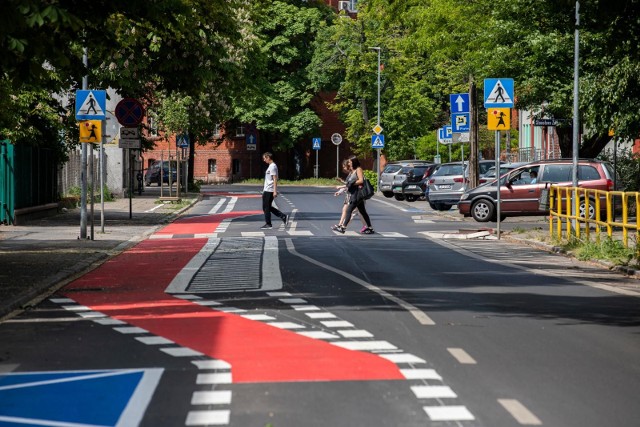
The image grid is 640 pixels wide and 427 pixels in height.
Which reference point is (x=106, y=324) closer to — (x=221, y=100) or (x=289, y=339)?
(x=289, y=339)

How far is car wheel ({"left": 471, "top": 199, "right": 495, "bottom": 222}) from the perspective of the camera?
1458 inches

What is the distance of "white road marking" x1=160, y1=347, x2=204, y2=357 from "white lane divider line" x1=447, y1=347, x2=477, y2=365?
6.60 feet

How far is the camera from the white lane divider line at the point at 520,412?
7.59 m

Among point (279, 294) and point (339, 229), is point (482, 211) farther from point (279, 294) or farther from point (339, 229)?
point (279, 294)

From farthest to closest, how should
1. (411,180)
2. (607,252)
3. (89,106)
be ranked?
(411,180)
(89,106)
(607,252)

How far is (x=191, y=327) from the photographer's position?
12.6 meters

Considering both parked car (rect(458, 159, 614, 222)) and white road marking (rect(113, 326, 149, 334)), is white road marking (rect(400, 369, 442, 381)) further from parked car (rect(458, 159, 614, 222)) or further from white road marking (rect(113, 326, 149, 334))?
parked car (rect(458, 159, 614, 222))

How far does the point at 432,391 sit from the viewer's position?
28.4 feet

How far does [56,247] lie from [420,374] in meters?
16.6

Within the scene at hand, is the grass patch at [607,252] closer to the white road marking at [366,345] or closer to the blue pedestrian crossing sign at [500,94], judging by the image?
the blue pedestrian crossing sign at [500,94]

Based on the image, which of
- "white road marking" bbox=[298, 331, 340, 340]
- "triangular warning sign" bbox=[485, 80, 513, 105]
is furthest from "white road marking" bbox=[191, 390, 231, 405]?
"triangular warning sign" bbox=[485, 80, 513, 105]

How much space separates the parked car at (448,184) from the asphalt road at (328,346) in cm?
2241

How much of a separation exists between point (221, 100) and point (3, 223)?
24761mm

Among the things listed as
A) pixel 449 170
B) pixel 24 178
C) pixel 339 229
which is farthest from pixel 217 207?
pixel 339 229
